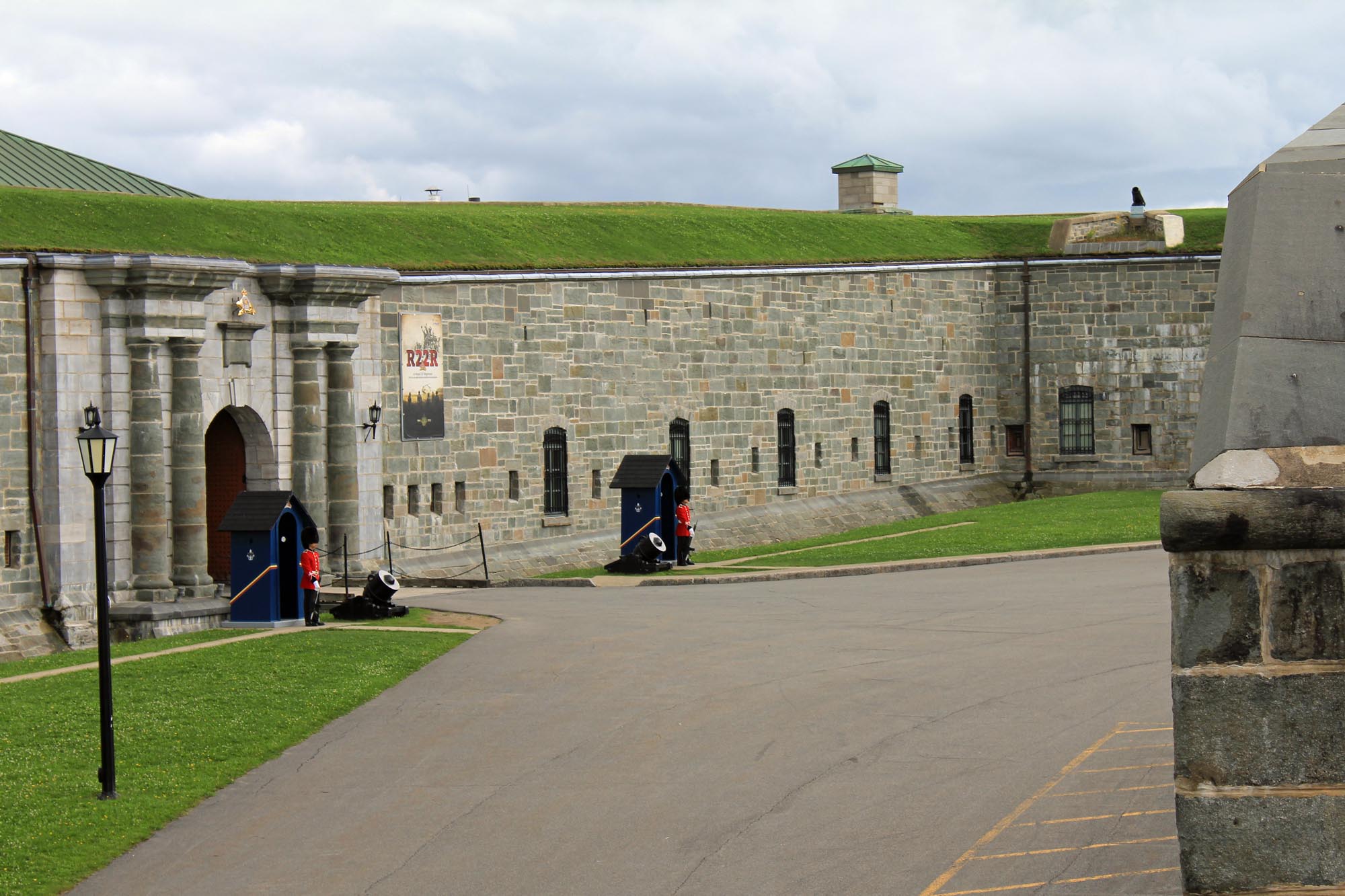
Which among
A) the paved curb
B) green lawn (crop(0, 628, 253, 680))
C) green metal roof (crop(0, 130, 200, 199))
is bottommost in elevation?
green lawn (crop(0, 628, 253, 680))

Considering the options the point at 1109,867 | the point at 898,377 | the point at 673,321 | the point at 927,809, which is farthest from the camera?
the point at 898,377

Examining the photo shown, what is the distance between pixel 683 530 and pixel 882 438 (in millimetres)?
11650

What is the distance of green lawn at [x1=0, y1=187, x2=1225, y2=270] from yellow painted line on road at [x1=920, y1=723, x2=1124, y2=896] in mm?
16262

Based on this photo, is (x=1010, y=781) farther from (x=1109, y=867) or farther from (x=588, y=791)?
(x=588, y=791)

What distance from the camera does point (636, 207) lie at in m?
40.1

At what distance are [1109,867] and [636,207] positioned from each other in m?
32.0

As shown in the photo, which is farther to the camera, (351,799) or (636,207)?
(636,207)

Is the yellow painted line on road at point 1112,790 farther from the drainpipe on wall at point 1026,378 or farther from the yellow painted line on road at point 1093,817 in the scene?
the drainpipe on wall at point 1026,378

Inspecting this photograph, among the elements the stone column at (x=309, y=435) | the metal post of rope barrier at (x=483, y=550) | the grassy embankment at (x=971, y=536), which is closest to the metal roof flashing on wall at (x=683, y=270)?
the stone column at (x=309, y=435)

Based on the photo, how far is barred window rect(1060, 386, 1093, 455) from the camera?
134 ft

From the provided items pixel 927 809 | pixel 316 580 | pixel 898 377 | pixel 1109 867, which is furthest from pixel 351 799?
pixel 898 377

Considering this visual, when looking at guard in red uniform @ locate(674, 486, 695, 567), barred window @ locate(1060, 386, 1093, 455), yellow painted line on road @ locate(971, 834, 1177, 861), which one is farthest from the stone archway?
barred window @ locate(1060, 386, 1093, 455)

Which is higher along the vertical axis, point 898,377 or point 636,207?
point 636,207

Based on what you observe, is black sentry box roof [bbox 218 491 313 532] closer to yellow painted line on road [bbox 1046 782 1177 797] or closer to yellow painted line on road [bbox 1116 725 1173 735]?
yellow painted line on road [bbox 1116 725 1173 735]
